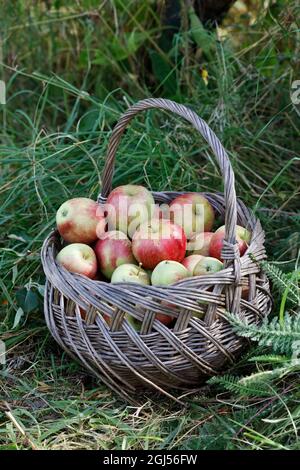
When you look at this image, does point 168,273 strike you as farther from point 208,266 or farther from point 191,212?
point 191,212

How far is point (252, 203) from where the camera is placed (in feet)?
8.35

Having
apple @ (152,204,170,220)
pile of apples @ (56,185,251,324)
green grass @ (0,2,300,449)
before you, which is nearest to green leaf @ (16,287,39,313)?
green grass @ (0,2,300,449)

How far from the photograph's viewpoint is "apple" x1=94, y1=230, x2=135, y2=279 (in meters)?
1.95

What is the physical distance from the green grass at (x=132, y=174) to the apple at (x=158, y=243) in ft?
1.09

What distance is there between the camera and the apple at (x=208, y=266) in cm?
184

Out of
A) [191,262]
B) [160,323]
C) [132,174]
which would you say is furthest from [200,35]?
[160,323]

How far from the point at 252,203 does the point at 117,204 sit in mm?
671

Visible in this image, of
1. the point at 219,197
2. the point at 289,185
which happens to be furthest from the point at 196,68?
the point at 219,197

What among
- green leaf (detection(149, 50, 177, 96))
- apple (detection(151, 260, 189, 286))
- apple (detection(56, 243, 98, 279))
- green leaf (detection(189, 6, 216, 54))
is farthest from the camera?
green leaf (detection(149, 50, 177, 96))

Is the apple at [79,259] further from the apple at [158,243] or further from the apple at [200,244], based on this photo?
the apple at [200,244]

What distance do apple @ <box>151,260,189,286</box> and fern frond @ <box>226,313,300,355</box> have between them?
159mm

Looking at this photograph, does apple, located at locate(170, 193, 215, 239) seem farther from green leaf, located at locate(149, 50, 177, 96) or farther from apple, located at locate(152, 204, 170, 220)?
green leaf, located at locate(149, 50, 177, 96)
